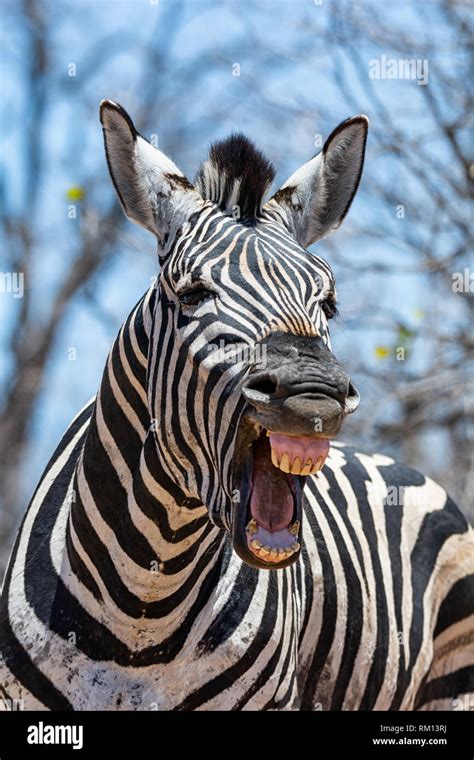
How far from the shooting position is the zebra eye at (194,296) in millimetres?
4012

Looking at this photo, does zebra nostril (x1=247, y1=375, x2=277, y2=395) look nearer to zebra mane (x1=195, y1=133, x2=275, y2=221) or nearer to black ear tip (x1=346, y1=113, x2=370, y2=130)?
zebra mane (x1=195, y1=133, x2=275, y2=221)

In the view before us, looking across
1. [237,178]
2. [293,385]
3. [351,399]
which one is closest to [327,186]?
[237,178]

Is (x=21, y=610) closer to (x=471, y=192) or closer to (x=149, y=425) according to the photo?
(x=149, y=425)

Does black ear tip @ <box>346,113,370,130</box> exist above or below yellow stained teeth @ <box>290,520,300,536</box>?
above

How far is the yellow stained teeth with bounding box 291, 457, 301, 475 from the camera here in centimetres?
362

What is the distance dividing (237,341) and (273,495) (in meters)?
0.51

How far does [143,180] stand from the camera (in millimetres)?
4453

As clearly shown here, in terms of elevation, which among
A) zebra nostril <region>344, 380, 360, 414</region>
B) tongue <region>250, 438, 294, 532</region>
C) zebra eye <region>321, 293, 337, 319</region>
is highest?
zebra eye <region>321, 293, 337, 319</region>

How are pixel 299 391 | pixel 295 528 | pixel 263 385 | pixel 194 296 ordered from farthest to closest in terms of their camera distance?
pixel 194 296
pixel 295 528
pixel 263 385
pixel 299 391

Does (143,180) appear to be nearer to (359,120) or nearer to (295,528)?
(359,120)

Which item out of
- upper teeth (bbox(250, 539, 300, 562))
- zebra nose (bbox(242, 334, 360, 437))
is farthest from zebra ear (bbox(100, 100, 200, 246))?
upper teeth (bbox(250, 539, 300, 562))

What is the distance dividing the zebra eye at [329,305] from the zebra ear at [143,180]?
0.63 meters

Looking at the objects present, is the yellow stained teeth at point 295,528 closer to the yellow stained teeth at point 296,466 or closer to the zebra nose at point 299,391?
the yellow stained teeth at point 296,466

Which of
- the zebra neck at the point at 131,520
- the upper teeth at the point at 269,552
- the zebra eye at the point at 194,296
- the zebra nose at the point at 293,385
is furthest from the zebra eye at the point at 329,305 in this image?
the upper teeth at the point at 269,552
